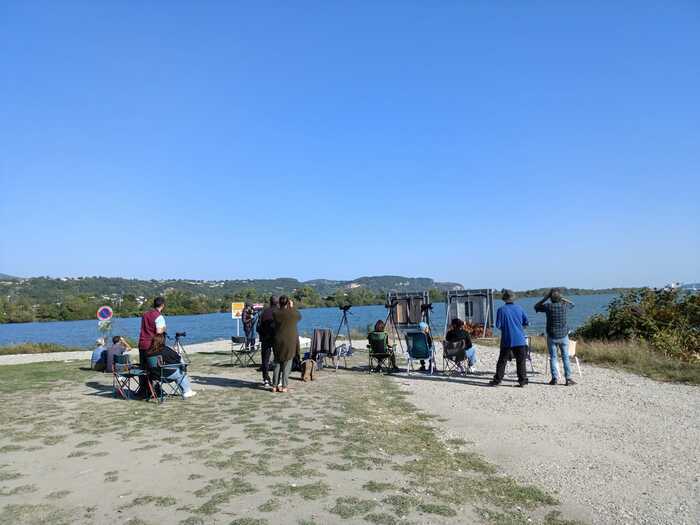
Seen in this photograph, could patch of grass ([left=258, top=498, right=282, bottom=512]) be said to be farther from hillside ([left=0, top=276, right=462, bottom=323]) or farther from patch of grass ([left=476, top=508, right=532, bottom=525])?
hillside ([left=0, top=276, right=462, bottom=323])

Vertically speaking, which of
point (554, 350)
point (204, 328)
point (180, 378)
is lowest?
point (204, 328)

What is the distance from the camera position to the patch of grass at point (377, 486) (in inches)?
162

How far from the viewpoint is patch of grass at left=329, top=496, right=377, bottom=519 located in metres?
3.64

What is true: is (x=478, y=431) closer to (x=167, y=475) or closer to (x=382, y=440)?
(x=382, y=440)

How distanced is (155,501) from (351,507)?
1.41 m

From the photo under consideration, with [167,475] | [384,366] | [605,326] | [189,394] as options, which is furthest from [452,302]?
[167,475]

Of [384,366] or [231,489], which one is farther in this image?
[384,366]

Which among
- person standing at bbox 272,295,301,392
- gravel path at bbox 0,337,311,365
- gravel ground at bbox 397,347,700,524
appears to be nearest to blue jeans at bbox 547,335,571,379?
gravel ground at bbox 397,347,700,524

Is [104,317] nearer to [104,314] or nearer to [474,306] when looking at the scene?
[104,314]

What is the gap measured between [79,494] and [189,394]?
445 centimetres

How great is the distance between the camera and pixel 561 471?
4.72m

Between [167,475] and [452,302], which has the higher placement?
[452,302]

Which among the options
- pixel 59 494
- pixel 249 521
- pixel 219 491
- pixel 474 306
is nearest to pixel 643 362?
pixel 474 306

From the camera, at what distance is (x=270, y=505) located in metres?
3.77
